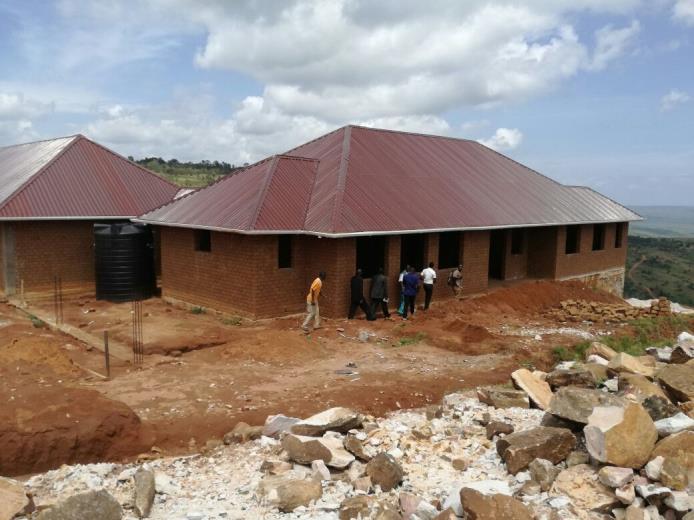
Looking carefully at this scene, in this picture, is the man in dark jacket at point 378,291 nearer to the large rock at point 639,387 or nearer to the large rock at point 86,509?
the large rock at point 639,387

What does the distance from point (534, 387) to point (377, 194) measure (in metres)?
9.23

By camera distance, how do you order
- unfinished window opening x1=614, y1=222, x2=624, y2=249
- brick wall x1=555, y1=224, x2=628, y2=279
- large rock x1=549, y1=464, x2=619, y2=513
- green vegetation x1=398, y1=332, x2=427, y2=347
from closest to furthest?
large rock x1=549, y1=464, x2=619, y2=513, green vegetation x1=398, y1=332, x2=427, y2=347, brick wall x1=555, y1=224, x2=628, y2=279, unfinished window opening x1=614, y1=222, x2=624, y2=249

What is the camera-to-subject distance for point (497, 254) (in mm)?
22797

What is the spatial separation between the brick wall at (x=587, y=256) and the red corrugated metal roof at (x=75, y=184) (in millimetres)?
14813

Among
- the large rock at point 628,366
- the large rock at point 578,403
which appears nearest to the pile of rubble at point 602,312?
the large rock at point 628,366

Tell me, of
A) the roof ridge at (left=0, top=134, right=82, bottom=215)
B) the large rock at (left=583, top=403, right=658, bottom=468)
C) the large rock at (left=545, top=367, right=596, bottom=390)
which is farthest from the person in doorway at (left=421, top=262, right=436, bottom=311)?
the roof ridge at (left=0, top=134, right=82, bottom=215)

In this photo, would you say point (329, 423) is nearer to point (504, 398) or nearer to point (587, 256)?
point (504, 398)

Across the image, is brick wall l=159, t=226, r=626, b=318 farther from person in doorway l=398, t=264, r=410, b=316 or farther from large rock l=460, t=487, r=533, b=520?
large rock l=460, t=487, r=533, b=520

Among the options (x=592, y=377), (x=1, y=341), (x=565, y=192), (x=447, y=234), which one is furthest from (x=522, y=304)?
(x=1, y=341)

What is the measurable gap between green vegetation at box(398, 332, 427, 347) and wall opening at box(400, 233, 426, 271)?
422cm

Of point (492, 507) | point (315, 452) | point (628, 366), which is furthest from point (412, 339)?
point (492, 507)

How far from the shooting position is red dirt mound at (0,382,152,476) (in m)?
7.39

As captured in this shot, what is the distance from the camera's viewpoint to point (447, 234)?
1997 centimetres

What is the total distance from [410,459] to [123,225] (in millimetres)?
14754
